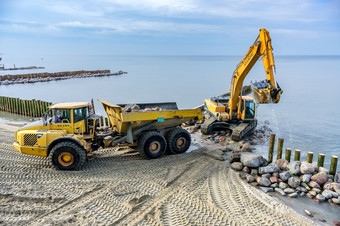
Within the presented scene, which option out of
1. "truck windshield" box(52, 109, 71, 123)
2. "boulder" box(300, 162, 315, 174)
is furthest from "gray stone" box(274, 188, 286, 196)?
"truck windshield" box(52, 109, 71, 123)

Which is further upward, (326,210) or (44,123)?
(44,123)

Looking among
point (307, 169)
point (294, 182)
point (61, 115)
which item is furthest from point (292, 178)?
point (61, 115)

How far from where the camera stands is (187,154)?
11008mm

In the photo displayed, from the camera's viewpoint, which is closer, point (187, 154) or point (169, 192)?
point (169, 192)

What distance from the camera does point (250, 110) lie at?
14.0 metres

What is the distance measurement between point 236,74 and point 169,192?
8.09 meters

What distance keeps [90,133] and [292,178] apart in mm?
6914

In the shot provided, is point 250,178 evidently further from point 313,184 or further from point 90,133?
point 90,133

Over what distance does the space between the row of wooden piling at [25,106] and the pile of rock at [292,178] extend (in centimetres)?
1394

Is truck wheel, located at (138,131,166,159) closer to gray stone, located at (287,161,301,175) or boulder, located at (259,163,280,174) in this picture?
boulder, located at (259,163,280,174)

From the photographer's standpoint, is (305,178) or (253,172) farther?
(253,172)

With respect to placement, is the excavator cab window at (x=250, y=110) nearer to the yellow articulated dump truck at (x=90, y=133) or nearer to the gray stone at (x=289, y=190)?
the yellow articulated dump truck at (x=90, y=133)

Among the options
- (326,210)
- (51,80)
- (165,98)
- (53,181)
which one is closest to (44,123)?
(53,181)

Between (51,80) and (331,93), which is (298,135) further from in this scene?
(51,80)
